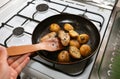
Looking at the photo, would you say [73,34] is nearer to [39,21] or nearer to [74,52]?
[74,52]

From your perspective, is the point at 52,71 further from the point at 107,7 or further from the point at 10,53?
the point at 107,7

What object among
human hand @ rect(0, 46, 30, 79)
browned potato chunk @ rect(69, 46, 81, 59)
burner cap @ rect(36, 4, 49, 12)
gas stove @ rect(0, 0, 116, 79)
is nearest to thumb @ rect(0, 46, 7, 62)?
human hand @ rect(0, 46, 30, 79)

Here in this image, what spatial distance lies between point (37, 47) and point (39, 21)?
206mm

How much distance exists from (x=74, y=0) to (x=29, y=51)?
413mm

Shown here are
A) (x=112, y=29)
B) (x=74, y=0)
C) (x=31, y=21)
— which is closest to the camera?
(x=112, y=29)

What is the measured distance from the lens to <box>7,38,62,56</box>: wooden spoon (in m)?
0.59

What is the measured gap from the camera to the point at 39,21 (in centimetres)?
79

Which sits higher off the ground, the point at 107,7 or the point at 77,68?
the point at 107,7

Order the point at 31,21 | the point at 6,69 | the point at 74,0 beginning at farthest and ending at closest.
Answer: the point at 74,0 < the point at 31,21 < the point at 6,69

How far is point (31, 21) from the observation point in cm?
80

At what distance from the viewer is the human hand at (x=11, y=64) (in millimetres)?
541

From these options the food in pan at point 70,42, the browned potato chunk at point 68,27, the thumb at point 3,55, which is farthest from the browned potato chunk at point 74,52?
the thumb at point 3,55

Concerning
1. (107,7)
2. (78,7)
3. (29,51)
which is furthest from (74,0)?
(29,51)

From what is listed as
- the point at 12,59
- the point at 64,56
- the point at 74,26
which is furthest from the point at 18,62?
the point at 74,26
